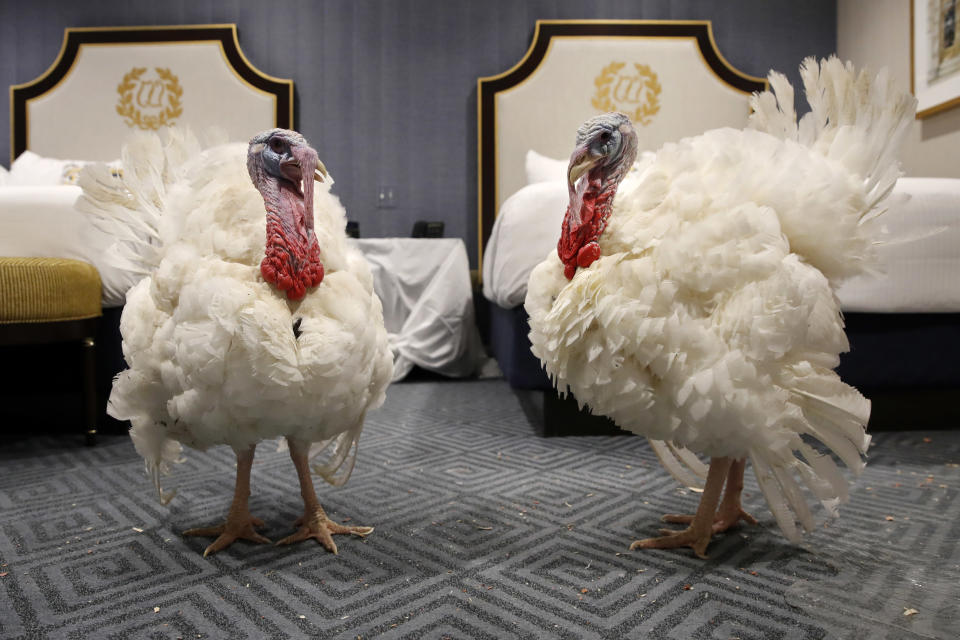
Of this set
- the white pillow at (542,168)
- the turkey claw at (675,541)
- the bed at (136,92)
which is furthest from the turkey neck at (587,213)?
the bed at (136,92)

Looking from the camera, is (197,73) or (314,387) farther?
(197,73)

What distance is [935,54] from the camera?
135 inches

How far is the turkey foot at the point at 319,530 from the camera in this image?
1354mm

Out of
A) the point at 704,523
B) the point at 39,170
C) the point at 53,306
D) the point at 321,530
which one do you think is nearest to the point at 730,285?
the point at 704,523

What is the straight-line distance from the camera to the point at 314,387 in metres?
1.18

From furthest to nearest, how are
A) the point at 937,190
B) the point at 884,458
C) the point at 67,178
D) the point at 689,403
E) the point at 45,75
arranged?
1. the point at 45,75
2. the point at 67,178
3. the point at 937,190
4. the point at 884,458
5. the point at 689,403

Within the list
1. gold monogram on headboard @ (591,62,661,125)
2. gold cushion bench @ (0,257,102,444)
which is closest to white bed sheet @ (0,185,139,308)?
gold cushion bench @ (0,257,102,444)

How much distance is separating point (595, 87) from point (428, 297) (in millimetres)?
1935

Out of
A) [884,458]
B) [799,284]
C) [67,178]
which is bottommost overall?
[884,458]

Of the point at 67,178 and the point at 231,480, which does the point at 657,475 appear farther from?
the point at 67,178

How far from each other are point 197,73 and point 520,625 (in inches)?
173

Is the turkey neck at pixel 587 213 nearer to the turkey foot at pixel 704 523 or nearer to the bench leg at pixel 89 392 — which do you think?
the turkey foot at pixel 704 523

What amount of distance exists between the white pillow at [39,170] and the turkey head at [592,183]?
3430mm

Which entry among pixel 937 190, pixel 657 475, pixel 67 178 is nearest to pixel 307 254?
pixel 657 475
